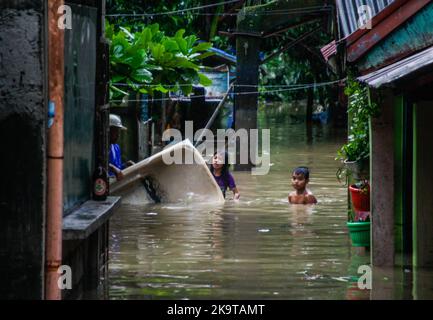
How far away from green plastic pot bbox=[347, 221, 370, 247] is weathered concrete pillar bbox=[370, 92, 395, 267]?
83 cm

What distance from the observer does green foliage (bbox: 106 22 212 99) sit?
11.8 meters

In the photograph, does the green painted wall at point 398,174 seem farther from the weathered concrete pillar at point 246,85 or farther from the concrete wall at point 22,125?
the weathered concrete pillar at point 246,85

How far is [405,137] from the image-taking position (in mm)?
10438

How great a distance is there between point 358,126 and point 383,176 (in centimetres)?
114

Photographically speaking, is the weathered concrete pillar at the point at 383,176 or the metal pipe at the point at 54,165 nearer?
the metal pipe at the point at 54,165

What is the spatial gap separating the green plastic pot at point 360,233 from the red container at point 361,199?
0.14 metres

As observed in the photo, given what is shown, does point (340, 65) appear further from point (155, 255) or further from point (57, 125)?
point (57, 125)

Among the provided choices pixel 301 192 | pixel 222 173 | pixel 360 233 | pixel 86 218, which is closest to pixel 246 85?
pixel 222 173

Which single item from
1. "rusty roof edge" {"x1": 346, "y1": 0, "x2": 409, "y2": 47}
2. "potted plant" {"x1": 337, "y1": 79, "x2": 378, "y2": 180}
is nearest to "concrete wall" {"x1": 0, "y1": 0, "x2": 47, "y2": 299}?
"rusty roof edge" {"x1": 346, "y1": 0, "x2": 409, "y2": 47}

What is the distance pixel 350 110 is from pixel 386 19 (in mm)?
1658

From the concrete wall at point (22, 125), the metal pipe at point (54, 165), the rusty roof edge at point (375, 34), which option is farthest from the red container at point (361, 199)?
the concrete wall at point (22, 125)

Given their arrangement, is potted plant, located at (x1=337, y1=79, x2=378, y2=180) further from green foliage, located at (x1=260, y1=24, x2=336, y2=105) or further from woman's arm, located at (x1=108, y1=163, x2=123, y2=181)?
green foliage, located at (x1=260, y1=24, x2=336, y2=105)

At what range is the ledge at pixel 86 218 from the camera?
6.46 metres

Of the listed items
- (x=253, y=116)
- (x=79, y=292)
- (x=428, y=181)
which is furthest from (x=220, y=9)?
(x=79, y=292)
